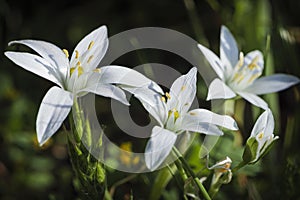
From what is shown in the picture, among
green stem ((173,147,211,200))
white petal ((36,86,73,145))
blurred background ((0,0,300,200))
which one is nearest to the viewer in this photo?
white petal ((36,86,73,145))

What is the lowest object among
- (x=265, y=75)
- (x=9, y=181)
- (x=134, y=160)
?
(x=9, y=181)

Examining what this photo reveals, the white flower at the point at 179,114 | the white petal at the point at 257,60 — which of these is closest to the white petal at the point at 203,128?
the white flower at the point at 179,114

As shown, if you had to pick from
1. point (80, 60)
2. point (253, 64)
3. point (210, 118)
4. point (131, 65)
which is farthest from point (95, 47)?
point (131, 65)

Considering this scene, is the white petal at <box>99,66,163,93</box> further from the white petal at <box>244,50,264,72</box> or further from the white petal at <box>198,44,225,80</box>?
the white petal at <box>244,50,264,72</box>

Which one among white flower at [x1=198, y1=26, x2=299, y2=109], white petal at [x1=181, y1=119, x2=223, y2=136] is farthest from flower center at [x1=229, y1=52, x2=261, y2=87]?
white petal at [x1=181, y1=119, x2=223, y2=136]

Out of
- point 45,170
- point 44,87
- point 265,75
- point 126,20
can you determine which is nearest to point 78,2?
point 126,20

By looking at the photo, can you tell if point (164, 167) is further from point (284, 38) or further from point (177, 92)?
point (284, 38)

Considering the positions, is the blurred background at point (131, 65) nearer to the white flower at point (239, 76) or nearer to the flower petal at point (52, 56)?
the white flower at point (239, 76)
